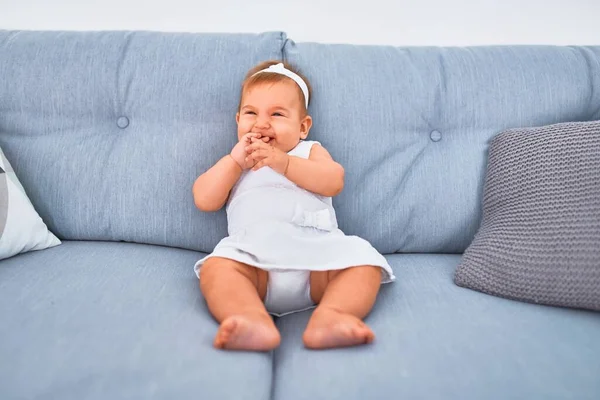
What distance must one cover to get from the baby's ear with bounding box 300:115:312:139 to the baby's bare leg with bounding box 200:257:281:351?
0.40 m

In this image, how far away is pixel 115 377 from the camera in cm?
89

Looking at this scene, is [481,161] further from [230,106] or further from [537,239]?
[230,106]

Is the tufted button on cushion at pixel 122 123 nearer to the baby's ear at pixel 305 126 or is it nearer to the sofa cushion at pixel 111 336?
the sofa cushion at pixel 111 336

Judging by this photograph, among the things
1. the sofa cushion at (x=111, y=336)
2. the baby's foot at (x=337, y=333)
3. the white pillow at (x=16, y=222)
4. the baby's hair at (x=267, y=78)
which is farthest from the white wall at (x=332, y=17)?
the baby's foot at (x=337, y=333)

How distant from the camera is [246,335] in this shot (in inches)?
38.9

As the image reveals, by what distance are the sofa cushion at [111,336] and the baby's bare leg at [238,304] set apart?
0.03m

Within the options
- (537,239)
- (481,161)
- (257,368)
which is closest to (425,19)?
(481,161)

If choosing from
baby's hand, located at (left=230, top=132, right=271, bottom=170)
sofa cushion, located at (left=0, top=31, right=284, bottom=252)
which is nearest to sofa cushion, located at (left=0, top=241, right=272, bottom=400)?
sofa cushion, located at (left=0, top=31, right=284, bottom=252)

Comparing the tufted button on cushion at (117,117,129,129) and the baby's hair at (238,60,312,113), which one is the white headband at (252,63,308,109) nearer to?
the baby's hair at (238,60,312,113)

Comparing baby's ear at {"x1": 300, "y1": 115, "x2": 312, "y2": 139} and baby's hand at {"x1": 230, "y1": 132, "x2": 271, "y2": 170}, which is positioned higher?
baby's ear at {"x1": 300, "y1": 115, "x2": 312, "y2": 139}

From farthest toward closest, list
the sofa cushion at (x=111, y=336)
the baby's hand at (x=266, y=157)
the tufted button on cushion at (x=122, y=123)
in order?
the tufted button on cushion at (x=122, y=123), the baby's hand at (x=266, y=157), the sofa cushion at (x=111, y=336)

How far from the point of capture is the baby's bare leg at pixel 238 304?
983mm

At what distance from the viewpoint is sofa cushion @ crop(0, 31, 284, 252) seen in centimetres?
144

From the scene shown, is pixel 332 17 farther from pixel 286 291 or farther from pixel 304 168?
pixel 286 291
